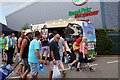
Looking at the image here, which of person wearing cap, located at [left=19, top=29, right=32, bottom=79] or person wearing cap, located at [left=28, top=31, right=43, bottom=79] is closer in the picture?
person wearing cap, located at [left=28, top=31, right=43, bottom=79]

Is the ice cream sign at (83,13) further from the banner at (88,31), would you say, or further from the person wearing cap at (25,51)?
the person wearing cap at (25,51)

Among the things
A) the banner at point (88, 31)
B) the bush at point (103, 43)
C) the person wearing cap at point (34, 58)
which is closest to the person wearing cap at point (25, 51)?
the person wearing cap at point (34, 58)

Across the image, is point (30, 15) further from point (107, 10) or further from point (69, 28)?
point (69, 28)

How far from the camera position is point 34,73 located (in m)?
4.28

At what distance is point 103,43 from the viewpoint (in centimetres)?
1234

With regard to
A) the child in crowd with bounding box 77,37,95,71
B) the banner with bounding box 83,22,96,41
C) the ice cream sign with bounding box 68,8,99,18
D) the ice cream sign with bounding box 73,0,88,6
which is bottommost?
the child in crowd with bounding box 77,37,95,71

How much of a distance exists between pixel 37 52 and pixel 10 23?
35836mm

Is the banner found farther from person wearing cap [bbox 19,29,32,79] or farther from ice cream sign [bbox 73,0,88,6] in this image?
ice cream sign [bbox 73,0,88,6]

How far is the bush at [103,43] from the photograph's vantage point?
40.5ft

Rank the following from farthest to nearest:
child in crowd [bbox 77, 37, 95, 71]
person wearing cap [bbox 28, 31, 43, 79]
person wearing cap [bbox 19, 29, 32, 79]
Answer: child in crowd [bbox 77, 37, 95, 71] < person wearing cap [bbox 19, 29, 32, 79] < person wearing cap [bbox 28, 31, 43, 79]

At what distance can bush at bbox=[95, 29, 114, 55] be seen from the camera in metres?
12.3

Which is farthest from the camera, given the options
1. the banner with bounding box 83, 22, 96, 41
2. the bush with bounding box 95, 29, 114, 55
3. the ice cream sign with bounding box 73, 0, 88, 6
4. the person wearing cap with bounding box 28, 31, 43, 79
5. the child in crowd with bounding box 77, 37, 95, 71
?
the ice cream sign with bounding box 73, 0, 88, 6

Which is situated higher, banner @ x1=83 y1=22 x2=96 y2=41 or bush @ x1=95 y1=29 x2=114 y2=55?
banner @ x1=83 y1=22 x2=96 y2=41

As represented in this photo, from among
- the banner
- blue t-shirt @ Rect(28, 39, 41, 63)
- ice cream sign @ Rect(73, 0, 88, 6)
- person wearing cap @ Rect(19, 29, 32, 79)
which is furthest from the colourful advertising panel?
ice cream sign @ Rect(73, 0, 88, 6)
